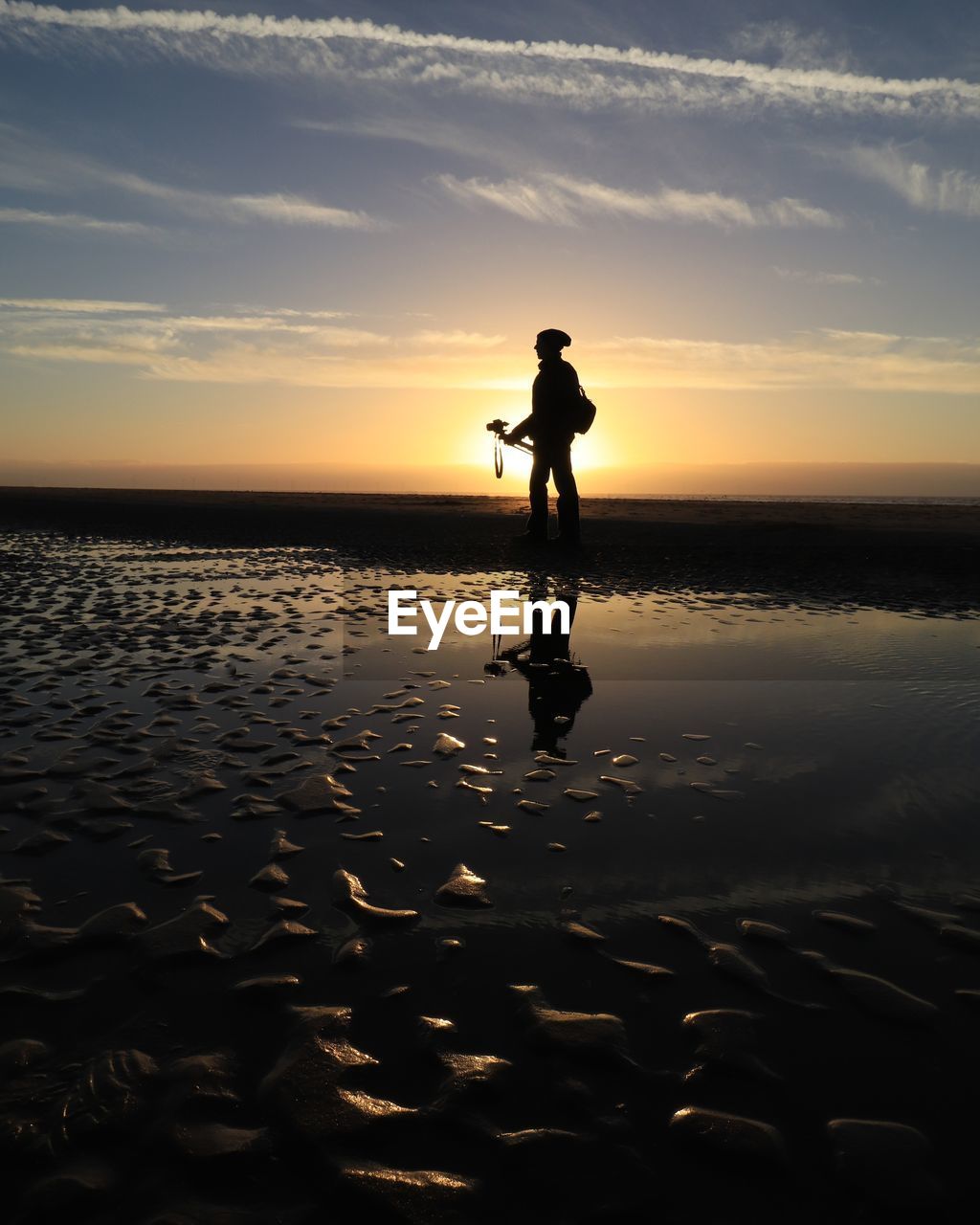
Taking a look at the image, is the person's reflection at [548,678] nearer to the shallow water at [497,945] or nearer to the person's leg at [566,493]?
the shallow water at [497,945]

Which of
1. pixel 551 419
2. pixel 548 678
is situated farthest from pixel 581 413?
pixel 548 678

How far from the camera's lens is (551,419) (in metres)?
23.2

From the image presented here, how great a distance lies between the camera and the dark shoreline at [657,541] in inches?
706

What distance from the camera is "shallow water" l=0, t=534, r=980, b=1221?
256cm

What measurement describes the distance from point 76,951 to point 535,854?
2.51 meters

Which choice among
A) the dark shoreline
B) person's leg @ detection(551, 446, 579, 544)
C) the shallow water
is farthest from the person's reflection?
person's leg @ detection(551, 446, 579, 544)

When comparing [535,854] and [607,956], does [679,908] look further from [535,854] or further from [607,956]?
[535,854]

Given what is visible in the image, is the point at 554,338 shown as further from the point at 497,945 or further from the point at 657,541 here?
the point at 497,945

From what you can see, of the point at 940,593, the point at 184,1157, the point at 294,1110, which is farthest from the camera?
the point at 940,593

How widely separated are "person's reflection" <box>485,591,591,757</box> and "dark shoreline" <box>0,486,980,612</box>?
20.0 feet

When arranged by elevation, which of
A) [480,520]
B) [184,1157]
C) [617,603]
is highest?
[480,520]

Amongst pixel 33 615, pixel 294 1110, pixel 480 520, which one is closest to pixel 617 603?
pixel 33 615

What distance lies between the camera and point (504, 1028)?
3199mm

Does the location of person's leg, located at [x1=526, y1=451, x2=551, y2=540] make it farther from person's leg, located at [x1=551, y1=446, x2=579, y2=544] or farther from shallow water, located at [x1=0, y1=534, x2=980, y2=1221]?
shallow water, located at [x1=0, y1=534, x2=980, y2=1221]
